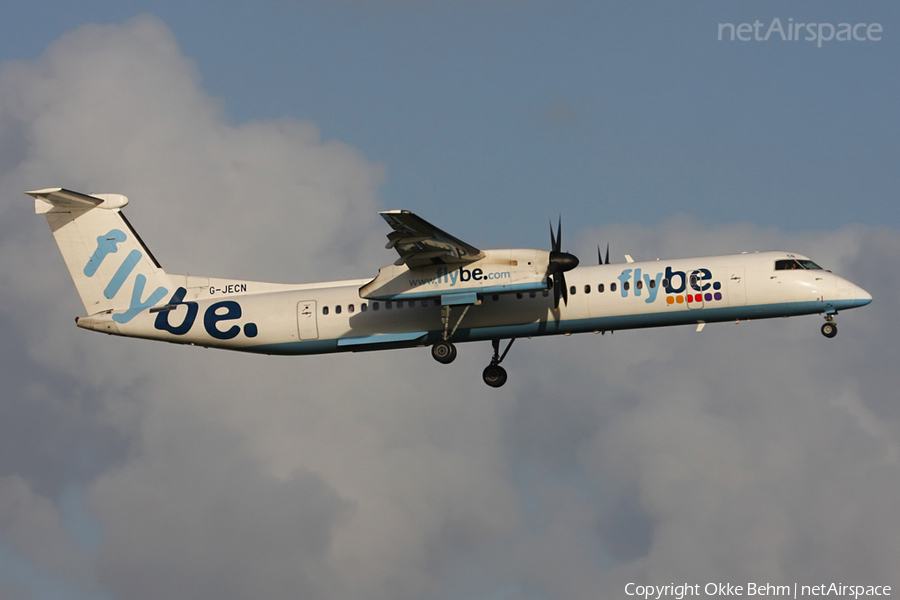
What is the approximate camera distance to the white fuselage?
26.7 meters

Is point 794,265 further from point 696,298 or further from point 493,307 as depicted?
point 493,307

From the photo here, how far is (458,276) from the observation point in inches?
1051

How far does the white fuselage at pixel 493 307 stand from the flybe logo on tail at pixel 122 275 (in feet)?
0.85

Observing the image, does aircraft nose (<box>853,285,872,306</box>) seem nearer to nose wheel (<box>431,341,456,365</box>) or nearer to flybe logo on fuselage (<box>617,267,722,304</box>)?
flybe logo on fuselage (<box>617,267,722,304</box>)

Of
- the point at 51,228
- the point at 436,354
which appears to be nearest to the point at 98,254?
the point at 51,228

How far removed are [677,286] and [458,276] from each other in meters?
5.47

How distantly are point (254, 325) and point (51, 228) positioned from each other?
6.49 m

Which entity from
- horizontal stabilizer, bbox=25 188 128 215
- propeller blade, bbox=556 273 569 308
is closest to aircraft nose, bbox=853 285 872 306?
propeller blade, bbox=556 273 569 308

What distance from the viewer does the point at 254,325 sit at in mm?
28578

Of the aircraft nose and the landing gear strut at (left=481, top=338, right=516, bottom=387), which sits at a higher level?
the aircraft nose

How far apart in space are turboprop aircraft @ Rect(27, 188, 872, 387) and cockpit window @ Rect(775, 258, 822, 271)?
0.03m

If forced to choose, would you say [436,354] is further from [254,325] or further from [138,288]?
[138,288]

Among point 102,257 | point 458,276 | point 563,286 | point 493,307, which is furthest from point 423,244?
point 102,257

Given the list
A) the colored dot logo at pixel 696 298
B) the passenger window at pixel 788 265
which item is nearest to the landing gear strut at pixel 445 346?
the colored dot logo at pixel 696 298
